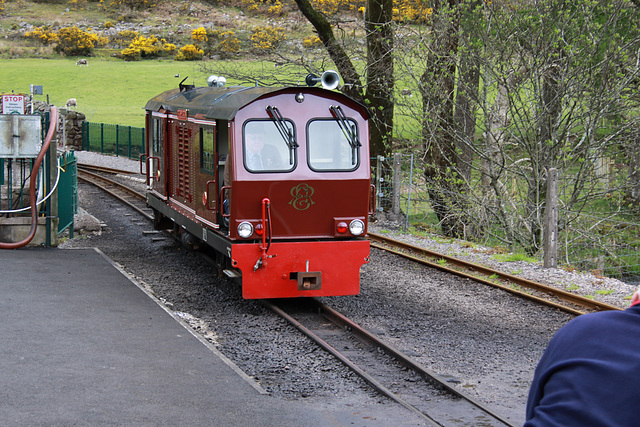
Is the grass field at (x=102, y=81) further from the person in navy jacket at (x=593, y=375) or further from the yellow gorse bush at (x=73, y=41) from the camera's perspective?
the person in navy jacket at (x=593, y=375)

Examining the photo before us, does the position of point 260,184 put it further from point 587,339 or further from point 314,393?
point 587,339

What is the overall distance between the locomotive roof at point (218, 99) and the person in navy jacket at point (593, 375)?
7845mm

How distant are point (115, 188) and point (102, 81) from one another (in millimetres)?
40042

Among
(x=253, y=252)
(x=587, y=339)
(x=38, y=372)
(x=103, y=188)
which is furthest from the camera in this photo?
(x=103, y=188)

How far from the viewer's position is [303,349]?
8.37 m

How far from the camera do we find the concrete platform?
5.85 metres

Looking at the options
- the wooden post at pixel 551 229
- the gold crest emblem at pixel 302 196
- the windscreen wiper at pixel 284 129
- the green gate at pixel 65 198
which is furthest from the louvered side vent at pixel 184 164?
the wooden post at pixel 551 229

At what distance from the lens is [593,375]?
6.32 ft

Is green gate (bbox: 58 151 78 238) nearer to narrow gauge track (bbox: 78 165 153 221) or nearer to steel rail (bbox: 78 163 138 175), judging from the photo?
narrow gauge track (bbox: 78 165 153 221)

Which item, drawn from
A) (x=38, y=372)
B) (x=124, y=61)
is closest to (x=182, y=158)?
(x=38, y=372)

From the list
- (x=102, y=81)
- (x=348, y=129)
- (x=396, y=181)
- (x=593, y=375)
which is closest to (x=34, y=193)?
(x=348, y=129)

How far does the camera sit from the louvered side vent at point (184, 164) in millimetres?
11938

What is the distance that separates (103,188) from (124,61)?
177 feet

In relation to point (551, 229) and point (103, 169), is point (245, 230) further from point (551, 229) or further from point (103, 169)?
point (103, 169)
